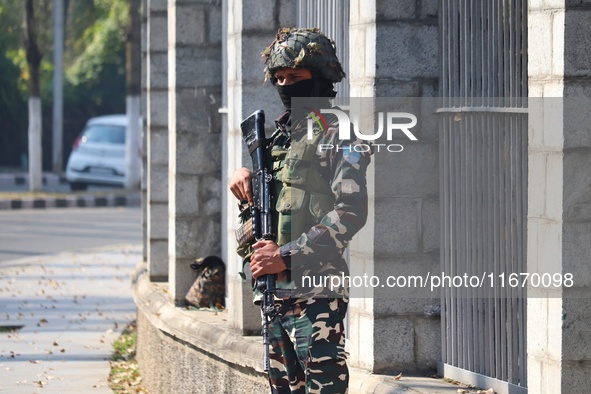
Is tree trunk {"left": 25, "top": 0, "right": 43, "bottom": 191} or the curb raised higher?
tree trunk {"left": 25, "top": 0, "right": 43, "bottom": 191}

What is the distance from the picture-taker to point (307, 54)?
4914 millimetres

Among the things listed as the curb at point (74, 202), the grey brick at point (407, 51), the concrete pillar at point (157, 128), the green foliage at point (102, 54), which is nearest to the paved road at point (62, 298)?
the concrete pillar at point (157, 128)

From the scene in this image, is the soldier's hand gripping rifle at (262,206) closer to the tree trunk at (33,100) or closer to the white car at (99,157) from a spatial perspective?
the tree trunk at (33,100)

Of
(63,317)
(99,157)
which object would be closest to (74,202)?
(99,157)

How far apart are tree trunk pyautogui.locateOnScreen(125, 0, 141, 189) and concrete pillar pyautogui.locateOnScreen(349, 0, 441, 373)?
19.3 metres

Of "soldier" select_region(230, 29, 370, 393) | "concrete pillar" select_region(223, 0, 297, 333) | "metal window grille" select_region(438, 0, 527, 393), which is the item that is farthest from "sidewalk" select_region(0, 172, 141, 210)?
"soldier" select_region(230, 29, 370, 393)

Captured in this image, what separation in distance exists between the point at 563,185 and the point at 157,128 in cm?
616

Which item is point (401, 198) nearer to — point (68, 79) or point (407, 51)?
point (407, 51)

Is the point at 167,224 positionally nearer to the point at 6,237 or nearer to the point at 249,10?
the point at 249,10

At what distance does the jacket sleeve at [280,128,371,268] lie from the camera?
15.8 feet

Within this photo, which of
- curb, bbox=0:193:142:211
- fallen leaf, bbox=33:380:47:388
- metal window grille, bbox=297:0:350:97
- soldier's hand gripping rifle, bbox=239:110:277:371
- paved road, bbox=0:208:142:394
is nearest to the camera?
soldier's hand gripping rifle, bbox=239:110:277:371

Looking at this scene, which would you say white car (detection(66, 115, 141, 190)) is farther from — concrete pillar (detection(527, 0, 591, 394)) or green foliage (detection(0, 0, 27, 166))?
concrete pillar (detection(527, 0, 591, 394))

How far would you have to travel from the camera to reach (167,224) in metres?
10.4

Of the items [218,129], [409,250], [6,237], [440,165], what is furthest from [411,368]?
[6,237]
